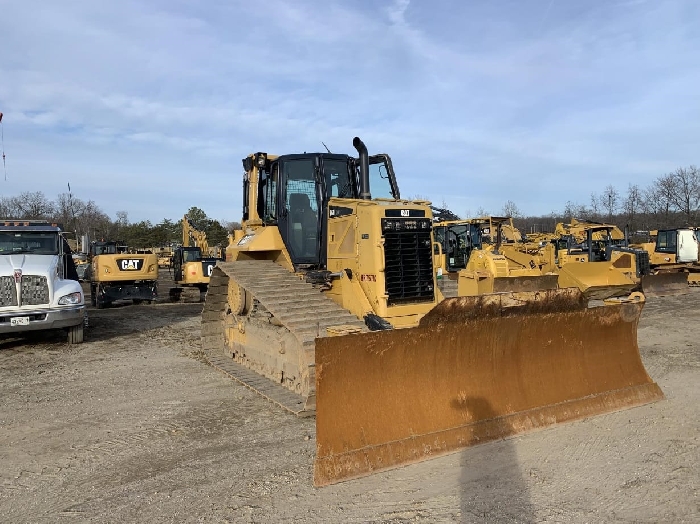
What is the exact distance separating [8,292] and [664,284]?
18785 millimetres

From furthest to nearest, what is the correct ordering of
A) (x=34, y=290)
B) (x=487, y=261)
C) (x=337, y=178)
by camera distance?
(x=487, y=261) → (x=34, y=290) → (x=337, y=178)

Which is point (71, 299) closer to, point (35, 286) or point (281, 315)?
point (35, 286)

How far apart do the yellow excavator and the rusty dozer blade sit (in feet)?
38.7

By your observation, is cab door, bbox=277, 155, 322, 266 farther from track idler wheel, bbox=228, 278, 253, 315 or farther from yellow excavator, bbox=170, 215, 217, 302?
yellow excavator, bbox=170, 215, 217, 302

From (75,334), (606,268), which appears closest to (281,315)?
(75,334)

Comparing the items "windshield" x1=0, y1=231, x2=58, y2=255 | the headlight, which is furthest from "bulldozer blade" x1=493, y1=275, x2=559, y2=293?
"windshield" x1=0, y1=231, x2=58, y2=255

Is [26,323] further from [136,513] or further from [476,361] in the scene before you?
[476,361]

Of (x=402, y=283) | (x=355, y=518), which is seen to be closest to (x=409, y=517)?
(x=355, y=518)

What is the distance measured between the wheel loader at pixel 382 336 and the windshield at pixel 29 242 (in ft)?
15.4

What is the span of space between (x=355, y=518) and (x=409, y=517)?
1.10 ft

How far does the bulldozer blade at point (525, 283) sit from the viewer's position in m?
10.9

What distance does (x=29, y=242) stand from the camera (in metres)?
10.5

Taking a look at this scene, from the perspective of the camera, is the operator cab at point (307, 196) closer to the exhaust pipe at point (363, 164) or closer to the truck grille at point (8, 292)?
the exhaust pipe at point (363, 164)

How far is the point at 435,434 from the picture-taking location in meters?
4.34
